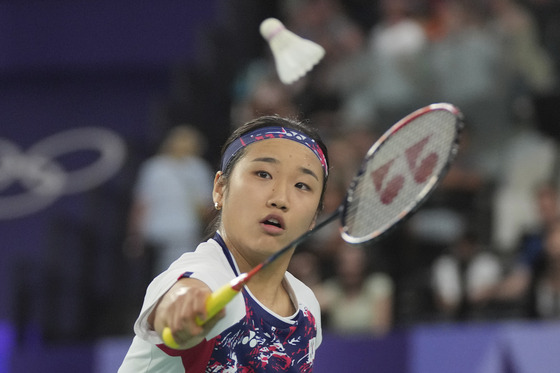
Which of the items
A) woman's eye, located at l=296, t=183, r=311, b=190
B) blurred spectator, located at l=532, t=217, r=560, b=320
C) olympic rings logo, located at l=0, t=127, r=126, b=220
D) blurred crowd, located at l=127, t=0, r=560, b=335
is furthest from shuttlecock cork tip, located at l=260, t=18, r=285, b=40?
olympic rings logo, located at l=0, t=127, r=126, b=220

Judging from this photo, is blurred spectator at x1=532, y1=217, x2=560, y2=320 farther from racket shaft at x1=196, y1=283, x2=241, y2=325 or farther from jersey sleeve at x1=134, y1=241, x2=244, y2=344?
racket shaft at x1=196, y1=283, x2=241, y2=325

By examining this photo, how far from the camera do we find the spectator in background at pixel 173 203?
24.0 feet

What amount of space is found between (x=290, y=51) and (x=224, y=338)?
156cm

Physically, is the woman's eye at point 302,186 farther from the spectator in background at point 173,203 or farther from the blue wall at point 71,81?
the blue wall at point 71,81

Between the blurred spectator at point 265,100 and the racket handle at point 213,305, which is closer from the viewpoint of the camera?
the racket handle at point 213,305

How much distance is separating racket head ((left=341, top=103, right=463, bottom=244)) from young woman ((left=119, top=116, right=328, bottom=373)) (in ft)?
0.41

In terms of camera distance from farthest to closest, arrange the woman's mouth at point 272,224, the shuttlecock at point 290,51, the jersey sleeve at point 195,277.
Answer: the shuttlecock at point 290,51
the woman's mouth at point 272,224
the jersey sleeve at point 195,277

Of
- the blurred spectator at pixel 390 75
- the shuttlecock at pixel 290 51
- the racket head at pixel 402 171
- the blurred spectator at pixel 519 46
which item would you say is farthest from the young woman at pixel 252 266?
the blurred spectator at pixel 519 46

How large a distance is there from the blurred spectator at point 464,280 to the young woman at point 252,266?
3202mm

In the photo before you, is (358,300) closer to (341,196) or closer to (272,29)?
(341,196)

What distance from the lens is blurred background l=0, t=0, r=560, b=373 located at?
6.09m

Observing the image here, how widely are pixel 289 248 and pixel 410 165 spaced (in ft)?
2.15

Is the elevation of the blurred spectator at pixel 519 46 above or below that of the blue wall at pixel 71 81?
below

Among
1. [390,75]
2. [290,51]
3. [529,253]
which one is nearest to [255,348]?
[290,51]
